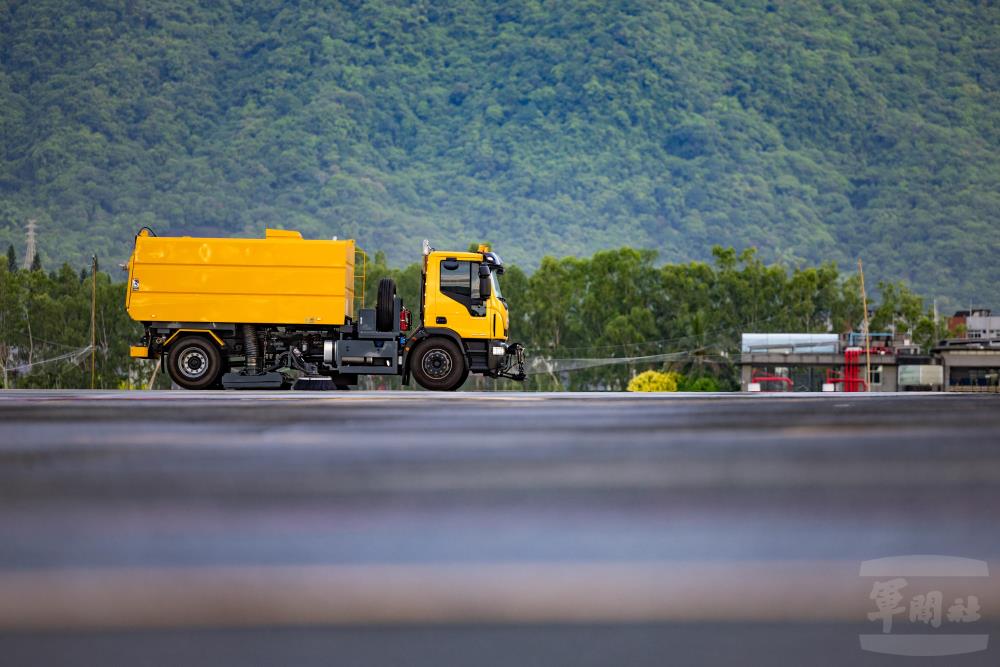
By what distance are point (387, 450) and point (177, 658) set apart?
9.59 ft

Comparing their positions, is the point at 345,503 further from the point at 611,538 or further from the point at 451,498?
the point at 611,538

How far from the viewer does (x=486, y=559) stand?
2.28 m

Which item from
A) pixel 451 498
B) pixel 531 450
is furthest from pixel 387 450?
pixel 451 498

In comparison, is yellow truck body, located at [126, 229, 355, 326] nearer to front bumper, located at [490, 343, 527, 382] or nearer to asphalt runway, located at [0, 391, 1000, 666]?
front bumper, located at [490, 343, 527, 382]

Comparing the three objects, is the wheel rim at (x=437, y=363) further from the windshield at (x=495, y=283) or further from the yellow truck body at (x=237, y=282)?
the yellow truck body at (x=237, y=282)

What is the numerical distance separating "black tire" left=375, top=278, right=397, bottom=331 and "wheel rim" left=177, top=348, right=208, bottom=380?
3.31 metres

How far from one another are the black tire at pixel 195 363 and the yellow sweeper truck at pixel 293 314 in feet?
0.06

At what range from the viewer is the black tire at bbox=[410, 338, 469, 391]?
21.4 metres

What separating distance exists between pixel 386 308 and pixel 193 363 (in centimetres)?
376

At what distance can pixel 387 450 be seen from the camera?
4.77 m

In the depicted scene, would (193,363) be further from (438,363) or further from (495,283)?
(495,283)

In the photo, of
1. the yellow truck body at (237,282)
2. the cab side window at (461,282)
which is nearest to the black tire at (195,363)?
the yellow truck body at (237,282)

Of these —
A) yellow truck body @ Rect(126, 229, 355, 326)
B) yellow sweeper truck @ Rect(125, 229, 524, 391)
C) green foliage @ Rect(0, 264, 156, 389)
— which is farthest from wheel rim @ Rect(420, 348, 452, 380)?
green foliage @ Rect(0, 264, 156, 389)

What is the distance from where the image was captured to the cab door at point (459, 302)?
21781 millimetres
